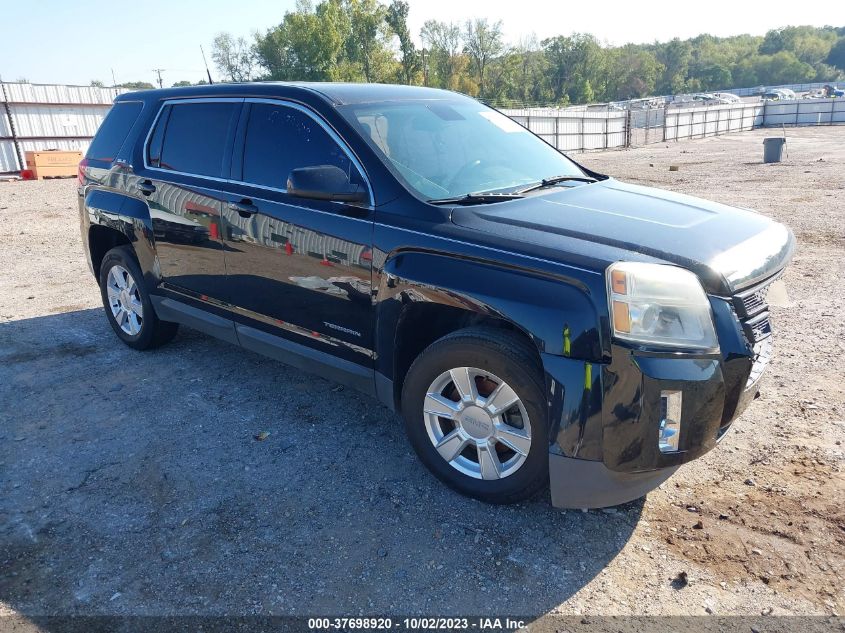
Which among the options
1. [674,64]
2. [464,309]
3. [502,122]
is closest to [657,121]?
[502,122]

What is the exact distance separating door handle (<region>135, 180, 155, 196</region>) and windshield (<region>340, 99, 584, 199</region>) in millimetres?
1848

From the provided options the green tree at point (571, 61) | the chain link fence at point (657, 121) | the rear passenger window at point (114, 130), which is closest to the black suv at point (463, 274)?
the rear passenger window at point (114, 130)

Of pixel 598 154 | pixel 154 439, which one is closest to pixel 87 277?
pixel 154 439

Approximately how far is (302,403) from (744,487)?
2672mm

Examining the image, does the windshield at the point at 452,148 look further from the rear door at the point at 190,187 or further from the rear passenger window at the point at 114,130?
the rear passenger window at the point at 114,130

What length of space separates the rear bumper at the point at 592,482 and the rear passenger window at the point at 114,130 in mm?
4127

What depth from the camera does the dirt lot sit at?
254 cm

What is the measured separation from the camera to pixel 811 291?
20.8 ft

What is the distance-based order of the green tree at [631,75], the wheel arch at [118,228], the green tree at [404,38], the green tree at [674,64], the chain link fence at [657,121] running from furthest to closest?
the green tree at [674,64], the green tree at [631,75], the green tree at [404,38], the chain link fence at [657,121], the wheel arch at [118,228]

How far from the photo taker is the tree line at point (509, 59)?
3093 inches

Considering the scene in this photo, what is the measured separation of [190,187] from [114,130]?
1.36m

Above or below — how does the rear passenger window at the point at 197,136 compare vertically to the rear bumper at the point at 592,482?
above

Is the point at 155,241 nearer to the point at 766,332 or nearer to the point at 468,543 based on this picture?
the point at 468,543

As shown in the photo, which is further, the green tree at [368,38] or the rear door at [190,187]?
the green tree at [368,38]
